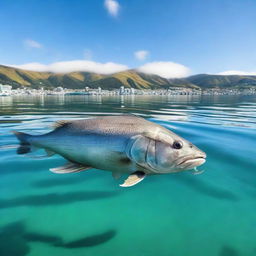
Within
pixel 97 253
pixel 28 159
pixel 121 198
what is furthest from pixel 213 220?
pixel 28 159

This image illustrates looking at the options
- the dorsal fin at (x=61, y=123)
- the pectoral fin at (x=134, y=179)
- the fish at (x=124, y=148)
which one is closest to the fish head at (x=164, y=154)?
the fish at (x=124, y=148)

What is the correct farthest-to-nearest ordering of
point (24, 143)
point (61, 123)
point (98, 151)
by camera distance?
point (24, 143), point (61, 123), point (98, 151)

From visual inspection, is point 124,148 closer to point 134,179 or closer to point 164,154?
point 134,179

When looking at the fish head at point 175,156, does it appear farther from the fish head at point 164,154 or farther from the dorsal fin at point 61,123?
the dorsal fin at point 61,123

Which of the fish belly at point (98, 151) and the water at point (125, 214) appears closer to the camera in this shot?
the water at point (125, 214)

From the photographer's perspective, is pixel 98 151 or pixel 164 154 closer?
pixel 164 154

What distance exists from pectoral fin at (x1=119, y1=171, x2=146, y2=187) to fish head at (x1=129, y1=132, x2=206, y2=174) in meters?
0.16

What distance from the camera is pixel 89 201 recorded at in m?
3.40

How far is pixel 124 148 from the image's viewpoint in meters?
3.25

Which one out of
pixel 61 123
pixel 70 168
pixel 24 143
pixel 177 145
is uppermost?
pixel 61 123

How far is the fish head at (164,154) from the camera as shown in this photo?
3.09 m

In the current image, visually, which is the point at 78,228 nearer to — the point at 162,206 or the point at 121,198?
the point at 121,198

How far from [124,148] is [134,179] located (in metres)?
0.55

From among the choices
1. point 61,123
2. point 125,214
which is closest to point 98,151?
point 125,214
